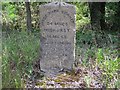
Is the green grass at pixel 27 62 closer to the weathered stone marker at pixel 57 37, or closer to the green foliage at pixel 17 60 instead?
the green foliage at pixel 17 60

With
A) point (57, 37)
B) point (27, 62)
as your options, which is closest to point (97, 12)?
point (57, 37)

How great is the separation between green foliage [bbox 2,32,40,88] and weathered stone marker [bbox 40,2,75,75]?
283 millimetres

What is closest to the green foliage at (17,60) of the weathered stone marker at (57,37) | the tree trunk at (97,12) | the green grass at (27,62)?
the green grass at (27,62)

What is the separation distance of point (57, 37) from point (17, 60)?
0.76m

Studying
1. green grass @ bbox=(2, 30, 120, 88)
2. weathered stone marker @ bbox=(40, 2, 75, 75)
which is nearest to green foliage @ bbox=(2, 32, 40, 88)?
green grass @ bbox=(2, 30, 120, 88)

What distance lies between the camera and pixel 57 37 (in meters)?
5.57

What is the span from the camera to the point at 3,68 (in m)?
4.88

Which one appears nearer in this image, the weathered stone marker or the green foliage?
the green foliage

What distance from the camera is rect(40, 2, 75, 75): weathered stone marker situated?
18.0 ft

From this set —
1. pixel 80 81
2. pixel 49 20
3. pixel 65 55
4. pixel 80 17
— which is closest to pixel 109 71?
pixel 80 81

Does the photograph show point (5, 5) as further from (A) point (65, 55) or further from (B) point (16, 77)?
(B) point (16, 77)

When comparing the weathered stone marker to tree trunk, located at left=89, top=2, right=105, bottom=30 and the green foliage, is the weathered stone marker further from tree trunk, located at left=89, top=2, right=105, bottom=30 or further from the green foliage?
tree trunk, located at left=89, top=2, right=105, bottom=30

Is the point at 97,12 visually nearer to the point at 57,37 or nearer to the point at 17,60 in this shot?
the point at 57,37

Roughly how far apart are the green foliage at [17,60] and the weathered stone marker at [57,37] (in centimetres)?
28
